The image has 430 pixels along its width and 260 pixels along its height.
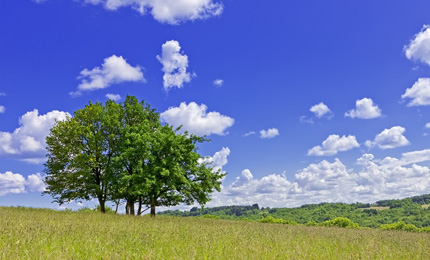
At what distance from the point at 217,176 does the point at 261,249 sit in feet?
68.9

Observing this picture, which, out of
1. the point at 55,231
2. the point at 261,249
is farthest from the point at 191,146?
→ the point at 261,249

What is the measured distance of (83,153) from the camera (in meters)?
29.1

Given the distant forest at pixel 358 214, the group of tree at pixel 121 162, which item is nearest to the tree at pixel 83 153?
the group of tree at pixel 121 162

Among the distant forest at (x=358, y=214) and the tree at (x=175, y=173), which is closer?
the tree at (x=175, y=173)

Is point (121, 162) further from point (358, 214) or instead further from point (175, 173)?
point (358, 214)

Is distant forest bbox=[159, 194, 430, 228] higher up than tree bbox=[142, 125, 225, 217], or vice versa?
tree bbox=[142, 125, 225, 217]

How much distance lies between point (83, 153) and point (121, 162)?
3975mm

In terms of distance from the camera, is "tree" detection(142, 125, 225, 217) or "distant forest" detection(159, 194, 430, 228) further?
"distant forest" detection(159, 194, 430, 228)

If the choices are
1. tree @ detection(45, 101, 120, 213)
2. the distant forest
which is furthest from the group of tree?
the distant forest

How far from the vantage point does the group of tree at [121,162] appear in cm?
2680

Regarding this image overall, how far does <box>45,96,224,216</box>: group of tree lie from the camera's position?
→ 26.8 m

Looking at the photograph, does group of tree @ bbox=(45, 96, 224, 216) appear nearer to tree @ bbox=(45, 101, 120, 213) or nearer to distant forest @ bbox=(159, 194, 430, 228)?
tree @ bbox=(45, 101, 120, 213)

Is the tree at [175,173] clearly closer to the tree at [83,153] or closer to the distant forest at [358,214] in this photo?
the tree at [83,153]

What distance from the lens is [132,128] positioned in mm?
29156
